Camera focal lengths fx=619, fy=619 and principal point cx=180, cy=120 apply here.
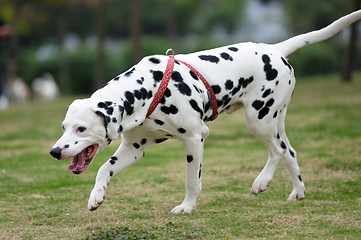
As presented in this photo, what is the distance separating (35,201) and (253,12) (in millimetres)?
56181

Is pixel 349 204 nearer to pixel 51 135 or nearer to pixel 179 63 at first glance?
pixel 179 63

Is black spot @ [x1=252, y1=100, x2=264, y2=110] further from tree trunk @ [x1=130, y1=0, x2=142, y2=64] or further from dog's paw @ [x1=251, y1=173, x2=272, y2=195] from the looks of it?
tree trunk @ [x1=130, y1=0, x2=142, y2=64]

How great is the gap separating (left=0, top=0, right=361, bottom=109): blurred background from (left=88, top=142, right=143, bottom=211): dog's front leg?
13633mm

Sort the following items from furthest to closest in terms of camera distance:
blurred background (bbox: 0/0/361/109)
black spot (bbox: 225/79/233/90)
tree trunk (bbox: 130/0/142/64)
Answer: blurred background (bbox: 0/0/361/109)
tree trunk (bbox: 130/0/142/64)
black spot (bbox: 225/79/233/90)

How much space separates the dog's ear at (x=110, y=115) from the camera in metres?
5.22

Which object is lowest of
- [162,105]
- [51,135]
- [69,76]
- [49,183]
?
[69,76]

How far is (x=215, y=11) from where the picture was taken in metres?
54.6

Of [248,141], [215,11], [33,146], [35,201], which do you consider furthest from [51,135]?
[215,11]

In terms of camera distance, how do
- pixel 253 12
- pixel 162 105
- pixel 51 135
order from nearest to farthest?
pixel 162 105 → pixel 51 135 → pixel 253 12

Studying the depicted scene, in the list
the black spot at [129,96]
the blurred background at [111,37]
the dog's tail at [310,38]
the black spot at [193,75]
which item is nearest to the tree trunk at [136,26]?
the blurred background at [111,37]

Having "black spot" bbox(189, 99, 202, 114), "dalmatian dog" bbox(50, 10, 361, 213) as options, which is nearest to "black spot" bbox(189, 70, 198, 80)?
"dalmatian dog" bbox(50, 10, 361, 213)

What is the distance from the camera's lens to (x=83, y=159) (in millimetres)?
5328

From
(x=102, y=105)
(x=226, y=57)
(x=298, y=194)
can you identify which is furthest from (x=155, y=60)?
(x=298, y=194)

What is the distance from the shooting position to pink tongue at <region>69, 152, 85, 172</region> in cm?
531
